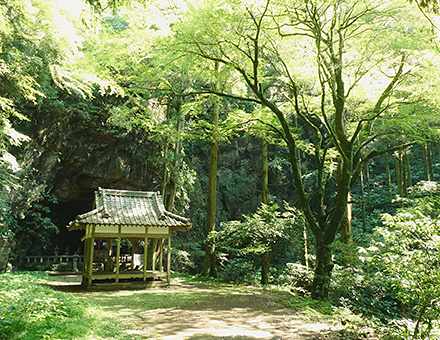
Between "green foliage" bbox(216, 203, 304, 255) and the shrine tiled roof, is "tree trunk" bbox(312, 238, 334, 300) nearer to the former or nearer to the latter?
"green foliage" bbox(216, 203, 304, 255)

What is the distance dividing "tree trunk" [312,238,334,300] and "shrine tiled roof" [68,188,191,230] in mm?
4402

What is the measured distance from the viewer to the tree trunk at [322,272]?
765 cm

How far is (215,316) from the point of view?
625 centimetres

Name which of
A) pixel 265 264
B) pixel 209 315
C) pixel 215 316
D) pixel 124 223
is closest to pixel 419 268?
pixel 215 316

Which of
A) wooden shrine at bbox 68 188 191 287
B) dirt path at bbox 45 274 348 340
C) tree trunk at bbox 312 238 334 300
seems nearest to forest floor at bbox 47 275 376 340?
dirt path at bbox 45 274 348 340

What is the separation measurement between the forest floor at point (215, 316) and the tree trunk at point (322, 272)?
23.3 inches

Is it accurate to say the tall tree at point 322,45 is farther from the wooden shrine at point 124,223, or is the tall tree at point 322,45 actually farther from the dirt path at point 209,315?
the wooden shrine at point 124,223

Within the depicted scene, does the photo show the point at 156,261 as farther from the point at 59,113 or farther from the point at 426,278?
the point at 426,278

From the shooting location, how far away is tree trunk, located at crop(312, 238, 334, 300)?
7648 millimetres

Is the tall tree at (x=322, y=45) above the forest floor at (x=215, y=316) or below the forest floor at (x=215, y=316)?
above

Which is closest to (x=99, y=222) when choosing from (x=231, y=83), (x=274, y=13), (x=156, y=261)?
(x=156, y=261)

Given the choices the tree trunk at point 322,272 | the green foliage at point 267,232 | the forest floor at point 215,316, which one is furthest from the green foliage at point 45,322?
the green foliage at point 267,232

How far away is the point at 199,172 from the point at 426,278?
1706cm

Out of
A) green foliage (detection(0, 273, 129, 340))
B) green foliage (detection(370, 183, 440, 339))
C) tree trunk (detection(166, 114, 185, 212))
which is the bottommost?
green foliage (detection(0, 273, 129, 340))
